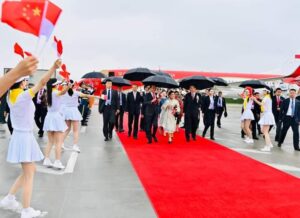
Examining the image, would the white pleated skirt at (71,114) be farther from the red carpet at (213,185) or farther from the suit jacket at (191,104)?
the suit jacket at (191,104)

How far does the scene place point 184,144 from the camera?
11.7 m

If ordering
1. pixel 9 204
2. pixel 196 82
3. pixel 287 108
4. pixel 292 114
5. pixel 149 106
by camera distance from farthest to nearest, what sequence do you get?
1. pixel 196 82
2. pixel 149 106
3. pixel 287 108
4. pixel 292 114
5. pixel 9 204

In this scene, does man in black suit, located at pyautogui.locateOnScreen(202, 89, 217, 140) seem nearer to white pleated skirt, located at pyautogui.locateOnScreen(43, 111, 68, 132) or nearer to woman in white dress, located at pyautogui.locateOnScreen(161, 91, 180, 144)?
woman in white dress, located at pyautogui.locateOnScreen(161, 91, 180, 144)

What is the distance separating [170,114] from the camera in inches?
488

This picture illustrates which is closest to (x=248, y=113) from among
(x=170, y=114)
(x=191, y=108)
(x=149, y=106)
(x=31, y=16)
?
(x=191, y=108)

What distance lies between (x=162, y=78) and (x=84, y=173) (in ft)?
19.6

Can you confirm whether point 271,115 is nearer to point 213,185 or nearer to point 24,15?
point 213,185

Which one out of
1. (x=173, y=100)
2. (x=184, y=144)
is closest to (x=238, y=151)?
(x=184, y=144)

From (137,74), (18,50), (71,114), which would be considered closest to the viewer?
(18,50)

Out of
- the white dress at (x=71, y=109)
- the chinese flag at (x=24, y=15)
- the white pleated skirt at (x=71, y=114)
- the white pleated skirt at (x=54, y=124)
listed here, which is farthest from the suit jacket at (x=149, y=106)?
the chinese flag at (x=24, y=15)

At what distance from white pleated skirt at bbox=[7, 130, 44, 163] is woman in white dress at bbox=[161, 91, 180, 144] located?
7.60 meters

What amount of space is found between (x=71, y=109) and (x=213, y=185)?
4461mm

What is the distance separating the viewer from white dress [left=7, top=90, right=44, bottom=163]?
4621 mm

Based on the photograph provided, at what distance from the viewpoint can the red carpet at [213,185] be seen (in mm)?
5172
